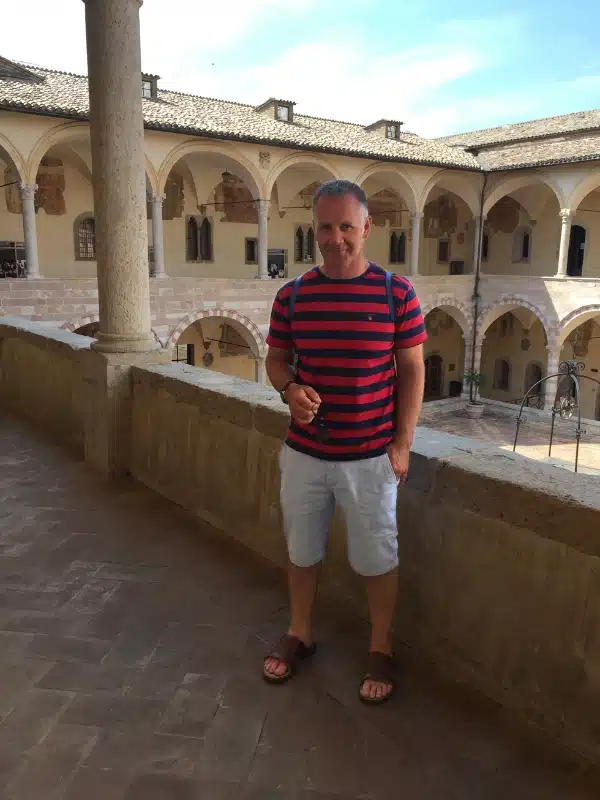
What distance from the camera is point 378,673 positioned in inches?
92.7

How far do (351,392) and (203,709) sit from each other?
1.18m

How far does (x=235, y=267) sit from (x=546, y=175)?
33.5 ft

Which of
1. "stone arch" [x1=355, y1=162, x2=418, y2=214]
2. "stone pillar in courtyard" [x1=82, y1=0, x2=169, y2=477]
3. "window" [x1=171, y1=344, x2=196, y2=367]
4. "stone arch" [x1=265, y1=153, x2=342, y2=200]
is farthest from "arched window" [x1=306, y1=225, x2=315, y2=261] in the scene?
"stone pillar in courtyard" [x1=82, y1=0, x2=169, y2=477]

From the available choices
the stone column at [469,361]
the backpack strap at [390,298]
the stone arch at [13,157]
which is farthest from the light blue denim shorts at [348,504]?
the stone column at [469,361]

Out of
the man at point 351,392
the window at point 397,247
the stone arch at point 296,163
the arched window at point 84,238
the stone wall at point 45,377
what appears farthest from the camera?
the window at point 397,247

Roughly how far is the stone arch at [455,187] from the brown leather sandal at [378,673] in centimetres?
2061

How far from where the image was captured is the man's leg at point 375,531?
86.1 inches

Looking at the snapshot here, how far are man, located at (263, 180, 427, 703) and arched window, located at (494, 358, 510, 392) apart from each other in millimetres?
26281

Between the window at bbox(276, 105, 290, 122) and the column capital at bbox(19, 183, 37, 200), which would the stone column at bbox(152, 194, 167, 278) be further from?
the window at bbox(276, 105, 290, 122)

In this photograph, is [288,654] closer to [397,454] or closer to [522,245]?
→ [397,454]

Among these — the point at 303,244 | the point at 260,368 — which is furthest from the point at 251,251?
the point at 260,368

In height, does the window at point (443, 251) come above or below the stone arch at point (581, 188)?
below

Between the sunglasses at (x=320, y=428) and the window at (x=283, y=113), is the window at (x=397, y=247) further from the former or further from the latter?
the sunglasses at (x=320, y=428)

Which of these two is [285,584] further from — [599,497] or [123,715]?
[599,497]
